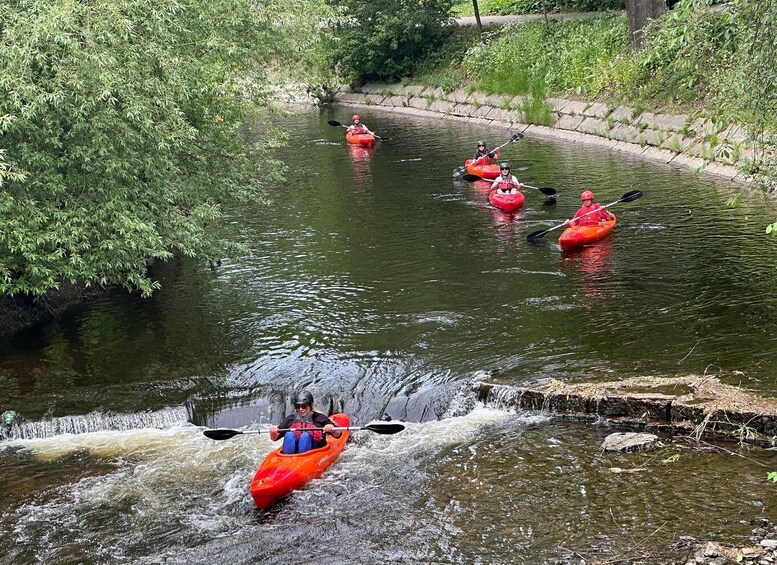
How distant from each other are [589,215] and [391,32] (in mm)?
25351

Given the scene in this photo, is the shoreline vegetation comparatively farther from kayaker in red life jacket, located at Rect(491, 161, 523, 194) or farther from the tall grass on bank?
the tall grass on bank

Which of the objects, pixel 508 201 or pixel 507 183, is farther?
pixel 507 183

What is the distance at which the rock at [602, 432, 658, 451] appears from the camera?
36.1 ft

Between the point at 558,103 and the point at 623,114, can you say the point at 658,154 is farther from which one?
the point at 558,103

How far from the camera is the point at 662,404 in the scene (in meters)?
11.5

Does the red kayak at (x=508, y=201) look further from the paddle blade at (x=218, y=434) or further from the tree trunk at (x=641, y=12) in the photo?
the paddle blade at (x=218, y=434)

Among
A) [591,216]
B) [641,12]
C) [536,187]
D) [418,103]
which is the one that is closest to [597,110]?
[641,12]

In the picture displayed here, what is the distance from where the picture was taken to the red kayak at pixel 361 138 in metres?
33.3

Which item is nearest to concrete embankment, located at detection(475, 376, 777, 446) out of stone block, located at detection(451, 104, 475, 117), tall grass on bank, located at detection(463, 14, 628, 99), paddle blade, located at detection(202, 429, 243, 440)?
paddle blade, located at detection(202, 429, 243, 440)

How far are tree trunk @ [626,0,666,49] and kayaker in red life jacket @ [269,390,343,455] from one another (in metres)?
21.1

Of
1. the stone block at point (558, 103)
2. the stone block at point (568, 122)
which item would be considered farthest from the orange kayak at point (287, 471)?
the stone block at point (558, 103)

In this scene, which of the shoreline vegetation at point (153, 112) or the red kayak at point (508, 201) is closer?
the shoreline vegetation at point (153, 112)

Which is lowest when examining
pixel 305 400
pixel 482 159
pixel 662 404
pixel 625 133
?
pixel 662 404

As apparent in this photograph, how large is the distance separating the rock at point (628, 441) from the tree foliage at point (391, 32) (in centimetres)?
3375
